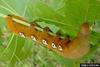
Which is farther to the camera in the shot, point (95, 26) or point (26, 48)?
point (26, 48)

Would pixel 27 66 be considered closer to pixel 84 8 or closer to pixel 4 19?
pixel 4 19

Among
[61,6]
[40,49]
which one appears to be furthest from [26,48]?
[61,6]

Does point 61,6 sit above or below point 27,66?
above
